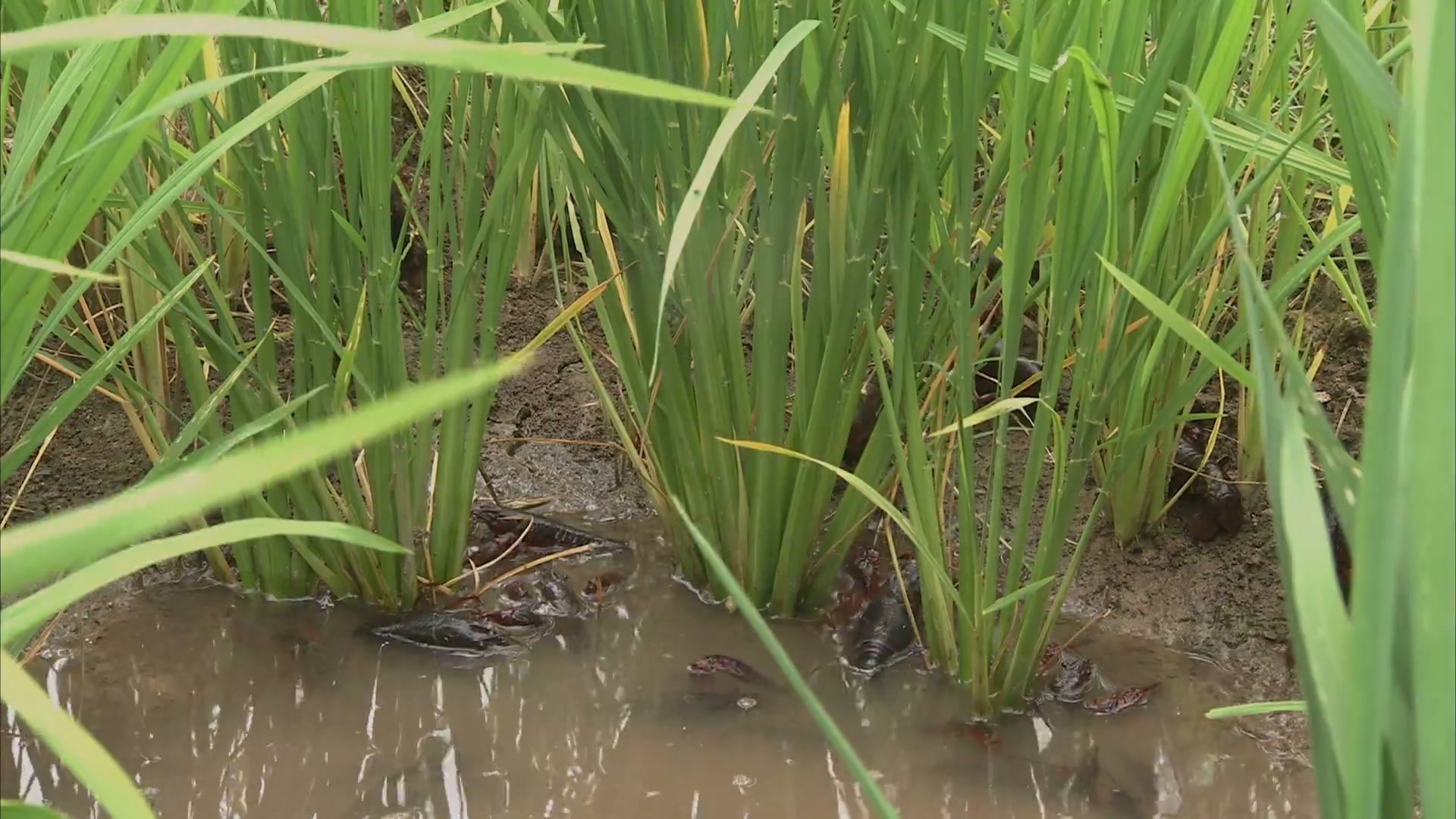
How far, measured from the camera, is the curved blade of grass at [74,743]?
372 mm

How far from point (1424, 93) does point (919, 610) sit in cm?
85

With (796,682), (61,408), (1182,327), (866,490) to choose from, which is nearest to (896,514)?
(866,490)

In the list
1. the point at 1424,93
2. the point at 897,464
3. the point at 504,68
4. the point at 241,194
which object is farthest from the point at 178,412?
the point at 1424,93

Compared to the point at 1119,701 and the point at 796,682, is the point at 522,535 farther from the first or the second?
the point at 796,682

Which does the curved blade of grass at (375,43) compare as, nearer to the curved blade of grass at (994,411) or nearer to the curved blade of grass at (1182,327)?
the curved blade of grass at (1182,327)

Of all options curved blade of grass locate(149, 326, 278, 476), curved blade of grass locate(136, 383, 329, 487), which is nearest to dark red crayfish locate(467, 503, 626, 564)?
curved blade of grass locate(149, 326, 278, 476)

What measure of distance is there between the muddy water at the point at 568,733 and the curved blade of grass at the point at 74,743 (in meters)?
0.59

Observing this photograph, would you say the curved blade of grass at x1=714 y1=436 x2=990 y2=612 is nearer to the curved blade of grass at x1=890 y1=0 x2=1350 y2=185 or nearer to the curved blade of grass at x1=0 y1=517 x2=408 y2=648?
the curved blade of grass at x1=890 y1=0 x2=1350 y2=185

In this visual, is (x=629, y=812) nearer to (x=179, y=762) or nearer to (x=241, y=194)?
(x=179, y=762)

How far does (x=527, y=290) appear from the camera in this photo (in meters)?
1.65

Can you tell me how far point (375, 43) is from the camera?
1.30ft

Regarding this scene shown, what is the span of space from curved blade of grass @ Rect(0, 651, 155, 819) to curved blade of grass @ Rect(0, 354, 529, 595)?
44 mm

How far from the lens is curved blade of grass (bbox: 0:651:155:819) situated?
14.7 inches

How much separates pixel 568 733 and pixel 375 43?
30.9 inches
